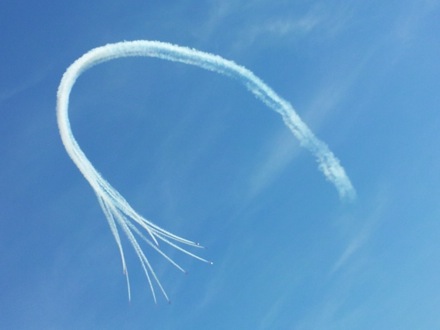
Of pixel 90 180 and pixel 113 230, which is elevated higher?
pixel 90 180

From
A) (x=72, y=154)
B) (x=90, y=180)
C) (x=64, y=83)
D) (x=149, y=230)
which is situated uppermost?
(x=64, y=83)

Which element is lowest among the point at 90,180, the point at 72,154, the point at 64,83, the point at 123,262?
the point at 123,262

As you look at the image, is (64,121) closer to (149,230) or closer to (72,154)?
(72,154)

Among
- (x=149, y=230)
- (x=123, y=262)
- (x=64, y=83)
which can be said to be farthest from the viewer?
(x=64, y=83)

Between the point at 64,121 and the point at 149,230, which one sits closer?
the point at 149,230

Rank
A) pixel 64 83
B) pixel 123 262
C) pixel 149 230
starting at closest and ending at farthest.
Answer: pixel 123 262, pixel 149 230, pixel 64 83

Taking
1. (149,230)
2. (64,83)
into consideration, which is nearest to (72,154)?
(64,83)

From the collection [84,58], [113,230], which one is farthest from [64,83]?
[113,230]

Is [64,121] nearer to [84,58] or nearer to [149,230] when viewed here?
[84,58]

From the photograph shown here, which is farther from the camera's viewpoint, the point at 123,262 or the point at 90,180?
the point at 90,180
